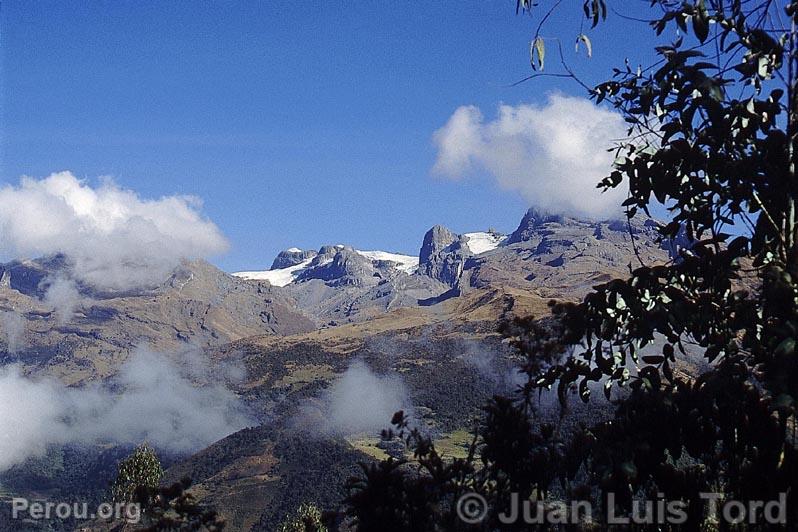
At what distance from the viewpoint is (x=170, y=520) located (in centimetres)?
1182

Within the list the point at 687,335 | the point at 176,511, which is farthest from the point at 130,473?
the point at 687,335

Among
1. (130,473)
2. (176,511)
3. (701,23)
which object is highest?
(701,23)

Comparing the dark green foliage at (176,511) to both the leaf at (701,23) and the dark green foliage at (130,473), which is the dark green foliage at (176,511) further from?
the dark green foliage at (130,473)

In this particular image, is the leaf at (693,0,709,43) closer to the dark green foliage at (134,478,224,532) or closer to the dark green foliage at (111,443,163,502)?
the dark green foliage at (134,478,224,532)

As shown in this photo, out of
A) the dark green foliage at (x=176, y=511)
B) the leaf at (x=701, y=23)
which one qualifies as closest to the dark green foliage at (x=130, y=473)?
the dark green foliage at (x=176, y=511)

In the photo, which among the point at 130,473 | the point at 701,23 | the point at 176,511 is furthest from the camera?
the point at 130,473

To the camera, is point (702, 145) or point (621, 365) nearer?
point (702, 145)

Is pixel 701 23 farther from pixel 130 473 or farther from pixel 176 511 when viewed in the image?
pixel 130 473

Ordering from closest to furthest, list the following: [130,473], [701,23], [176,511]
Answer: [701,23]
[176,511]
[130,473]

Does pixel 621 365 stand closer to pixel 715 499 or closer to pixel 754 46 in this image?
pixel 715 499

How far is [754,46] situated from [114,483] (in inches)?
1719

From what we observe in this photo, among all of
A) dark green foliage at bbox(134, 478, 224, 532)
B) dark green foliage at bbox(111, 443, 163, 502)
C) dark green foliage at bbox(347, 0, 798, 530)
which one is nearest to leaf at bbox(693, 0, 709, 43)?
dark green foliage at bbox(347, 0, 798, 530)

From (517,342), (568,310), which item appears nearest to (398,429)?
(517,342)

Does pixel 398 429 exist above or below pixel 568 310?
below
